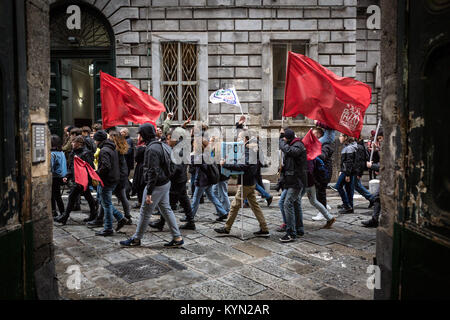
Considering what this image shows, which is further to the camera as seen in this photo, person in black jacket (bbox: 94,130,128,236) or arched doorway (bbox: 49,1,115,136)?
arched doorway (bbox: 49,1,115,136)

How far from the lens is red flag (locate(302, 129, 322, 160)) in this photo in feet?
21.6

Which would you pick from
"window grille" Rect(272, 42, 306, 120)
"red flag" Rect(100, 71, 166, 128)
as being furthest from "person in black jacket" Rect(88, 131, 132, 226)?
"window grille" Rect(272, 42, 306, 120)

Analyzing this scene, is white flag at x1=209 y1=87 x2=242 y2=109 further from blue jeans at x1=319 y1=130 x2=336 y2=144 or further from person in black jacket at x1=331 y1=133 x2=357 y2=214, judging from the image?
person in black jacket at x1=331 y1=133 x2=357 y2=214

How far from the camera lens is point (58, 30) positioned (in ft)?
39.5

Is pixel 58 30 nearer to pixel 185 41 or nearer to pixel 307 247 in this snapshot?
pixel 185 41

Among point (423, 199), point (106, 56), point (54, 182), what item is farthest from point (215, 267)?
point (106, 56)

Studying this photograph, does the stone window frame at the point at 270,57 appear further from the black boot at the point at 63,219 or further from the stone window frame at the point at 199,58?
the black boot at the point at 63,219

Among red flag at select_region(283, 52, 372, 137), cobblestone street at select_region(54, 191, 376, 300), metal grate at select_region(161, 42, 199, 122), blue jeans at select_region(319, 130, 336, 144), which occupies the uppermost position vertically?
metal grate at select_region(161, 42, 199, 122)

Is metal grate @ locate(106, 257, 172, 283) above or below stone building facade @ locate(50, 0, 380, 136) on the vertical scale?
below

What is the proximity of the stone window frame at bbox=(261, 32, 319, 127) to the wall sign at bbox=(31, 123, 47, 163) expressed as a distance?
349 inches

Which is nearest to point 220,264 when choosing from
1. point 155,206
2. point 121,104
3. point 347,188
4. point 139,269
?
point 139,269

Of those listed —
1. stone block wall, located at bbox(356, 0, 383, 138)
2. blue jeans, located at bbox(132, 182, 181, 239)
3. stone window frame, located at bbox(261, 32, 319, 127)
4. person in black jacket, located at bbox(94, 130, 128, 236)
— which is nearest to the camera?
blue jeans, located at bbox(132, 182, 181, 239)

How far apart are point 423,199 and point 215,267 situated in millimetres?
2795

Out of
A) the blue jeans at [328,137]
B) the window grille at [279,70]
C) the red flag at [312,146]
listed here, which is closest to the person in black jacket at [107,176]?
the red flag at [312,146]
